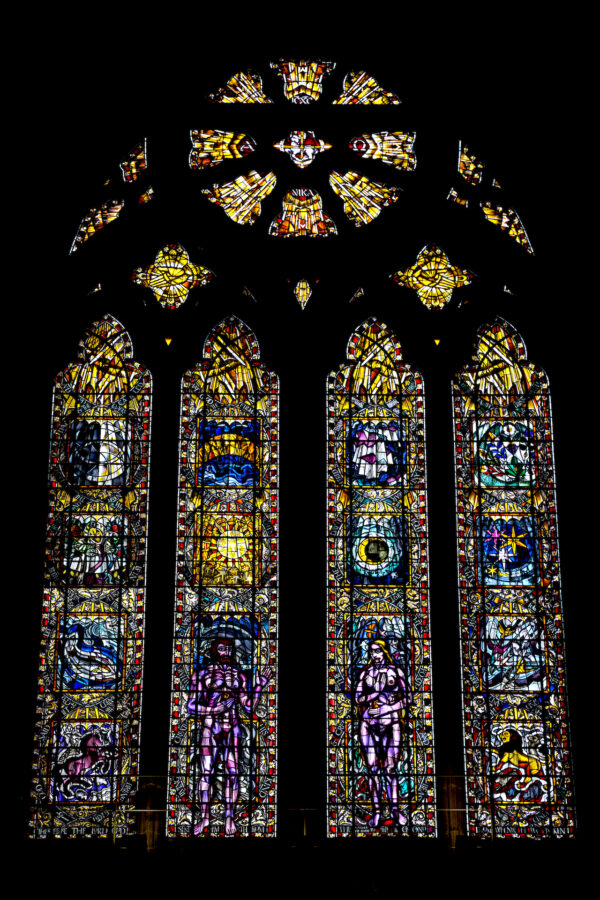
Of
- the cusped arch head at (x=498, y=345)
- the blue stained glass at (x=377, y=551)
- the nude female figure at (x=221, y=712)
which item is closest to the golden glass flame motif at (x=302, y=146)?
the cusped arch head at (x=498, y=345)

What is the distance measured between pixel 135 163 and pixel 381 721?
4735mm

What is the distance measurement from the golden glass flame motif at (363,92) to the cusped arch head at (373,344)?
6.20 ft

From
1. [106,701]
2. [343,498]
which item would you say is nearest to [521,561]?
[343,498]

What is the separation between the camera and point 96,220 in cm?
1136

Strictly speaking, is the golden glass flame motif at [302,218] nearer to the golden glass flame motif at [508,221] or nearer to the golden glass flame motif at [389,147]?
the golden glass flame motif at [389,147]

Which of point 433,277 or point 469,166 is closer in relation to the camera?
point 433,277

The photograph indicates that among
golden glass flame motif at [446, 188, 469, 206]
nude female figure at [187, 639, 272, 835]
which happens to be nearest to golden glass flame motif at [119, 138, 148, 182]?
golden glass flame motif at [446, 188, 469, 206]

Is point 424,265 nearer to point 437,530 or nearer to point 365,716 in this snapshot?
point 437,530

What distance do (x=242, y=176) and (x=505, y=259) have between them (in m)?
2.13

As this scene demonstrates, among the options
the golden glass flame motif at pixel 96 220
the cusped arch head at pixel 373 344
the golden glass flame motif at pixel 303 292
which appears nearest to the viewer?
the cusped arch head at pixel 373 344

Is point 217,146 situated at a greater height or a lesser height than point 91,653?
greater

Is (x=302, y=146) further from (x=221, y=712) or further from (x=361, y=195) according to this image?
(x=221, y=712)

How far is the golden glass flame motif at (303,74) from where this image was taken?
11773 mm

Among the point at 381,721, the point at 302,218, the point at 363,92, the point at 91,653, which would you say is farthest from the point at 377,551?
the point at 363,92
